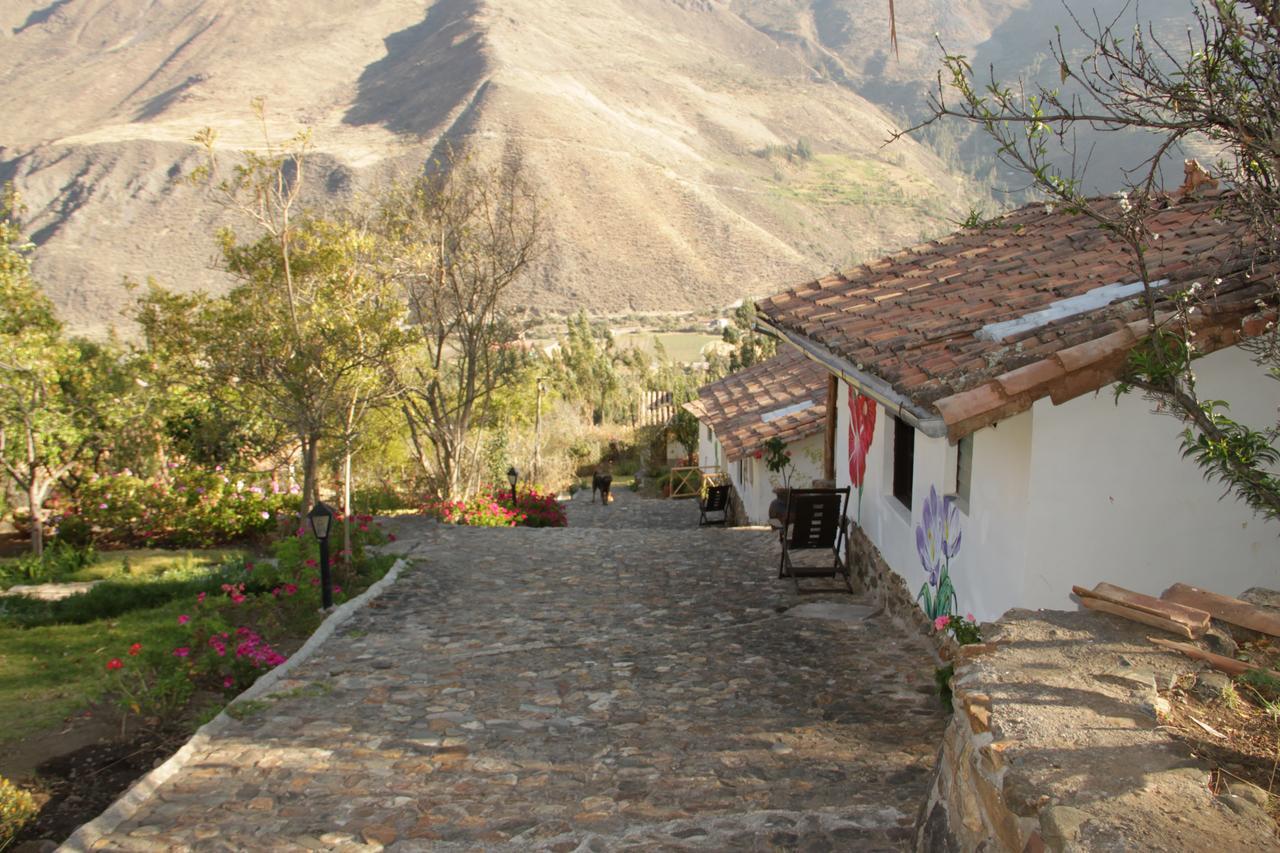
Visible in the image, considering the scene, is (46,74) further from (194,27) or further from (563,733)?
(563,733)

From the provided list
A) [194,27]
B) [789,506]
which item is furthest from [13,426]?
[194,27]

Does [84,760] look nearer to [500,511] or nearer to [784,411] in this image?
[500,511]

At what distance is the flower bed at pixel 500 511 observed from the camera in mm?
15398

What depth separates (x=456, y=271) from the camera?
16359mm

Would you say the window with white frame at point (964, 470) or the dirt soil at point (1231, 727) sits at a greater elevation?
the window with white frame at point (964, 470)

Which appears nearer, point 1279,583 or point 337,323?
point 1279,583

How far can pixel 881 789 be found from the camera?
4.46 m

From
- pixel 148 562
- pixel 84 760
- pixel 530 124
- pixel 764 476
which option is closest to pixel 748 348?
pixel 764 476

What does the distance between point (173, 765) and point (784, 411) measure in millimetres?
12837

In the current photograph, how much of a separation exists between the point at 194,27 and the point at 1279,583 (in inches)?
4559

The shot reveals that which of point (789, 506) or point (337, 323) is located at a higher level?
point (337, 323)

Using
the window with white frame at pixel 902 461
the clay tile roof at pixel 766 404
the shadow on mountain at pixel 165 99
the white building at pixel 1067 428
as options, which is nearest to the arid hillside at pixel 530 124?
the shadow on mountain at pixel 165 99

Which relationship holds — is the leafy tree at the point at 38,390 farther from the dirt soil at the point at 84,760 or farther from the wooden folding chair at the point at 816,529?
the wooden folding chair at the point at 816,529

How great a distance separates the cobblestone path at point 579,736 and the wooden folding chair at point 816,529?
1.44 feet
